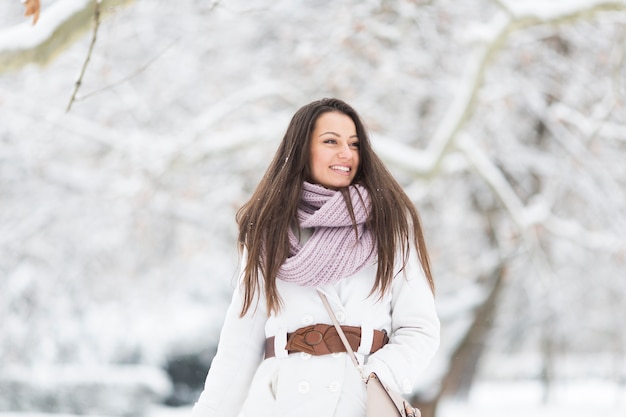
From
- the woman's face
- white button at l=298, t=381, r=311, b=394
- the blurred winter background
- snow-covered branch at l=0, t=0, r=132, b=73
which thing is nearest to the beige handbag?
white button at l=298, t=381, r=311, b=394

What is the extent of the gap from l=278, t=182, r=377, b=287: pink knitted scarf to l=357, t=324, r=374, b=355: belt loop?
5.9 inches

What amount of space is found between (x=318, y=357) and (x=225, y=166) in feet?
21.1

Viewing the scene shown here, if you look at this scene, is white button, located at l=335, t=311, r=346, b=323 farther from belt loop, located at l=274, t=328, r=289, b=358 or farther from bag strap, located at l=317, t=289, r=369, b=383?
belt loop, located at l=274, t=328, r=289, b=358

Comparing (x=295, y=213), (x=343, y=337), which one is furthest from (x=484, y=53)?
(x=343, y=337)

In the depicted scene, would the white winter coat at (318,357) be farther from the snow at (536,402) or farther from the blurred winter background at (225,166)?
the snow at (536,402)

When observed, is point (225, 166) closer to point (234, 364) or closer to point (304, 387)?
point (234, 364)

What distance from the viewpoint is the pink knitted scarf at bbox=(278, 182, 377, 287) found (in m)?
2.11

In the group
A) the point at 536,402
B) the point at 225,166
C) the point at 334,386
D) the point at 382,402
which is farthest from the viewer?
the point at 536,402

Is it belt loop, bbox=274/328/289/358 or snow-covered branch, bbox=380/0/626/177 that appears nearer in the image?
belt loop, bbox=274/328/289/358

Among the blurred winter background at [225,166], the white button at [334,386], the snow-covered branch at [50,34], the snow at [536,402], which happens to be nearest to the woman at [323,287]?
the white button at [334,386]

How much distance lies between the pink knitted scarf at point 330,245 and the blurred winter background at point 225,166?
4223 mm

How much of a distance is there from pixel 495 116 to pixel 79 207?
4.31m

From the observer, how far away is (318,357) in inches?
83.7

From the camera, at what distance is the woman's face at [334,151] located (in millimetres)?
2291
